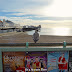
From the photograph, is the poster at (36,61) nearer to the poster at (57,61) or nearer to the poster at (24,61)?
the poster at (24,61)

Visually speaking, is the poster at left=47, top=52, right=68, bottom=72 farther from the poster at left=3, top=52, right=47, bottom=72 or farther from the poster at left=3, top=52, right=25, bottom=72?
the poster at left=3, top=52, right=25, bottom=72

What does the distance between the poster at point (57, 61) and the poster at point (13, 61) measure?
1.61 metres

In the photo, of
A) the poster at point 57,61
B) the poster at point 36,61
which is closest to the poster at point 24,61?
the poster at point 36,61

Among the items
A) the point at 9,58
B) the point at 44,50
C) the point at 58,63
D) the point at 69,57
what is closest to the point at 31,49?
the point at 44,50

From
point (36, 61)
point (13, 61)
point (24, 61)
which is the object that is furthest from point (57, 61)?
point (13, 61)

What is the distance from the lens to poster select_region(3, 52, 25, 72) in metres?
5.68

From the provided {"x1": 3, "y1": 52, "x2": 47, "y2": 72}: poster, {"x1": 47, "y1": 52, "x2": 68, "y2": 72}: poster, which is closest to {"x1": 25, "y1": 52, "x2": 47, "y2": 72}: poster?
{"x1": 3, "y1": 52, "x2": 47, "y2": 72}: poster

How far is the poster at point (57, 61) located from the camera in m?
5.68

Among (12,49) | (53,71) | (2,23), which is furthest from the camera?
(2,23)

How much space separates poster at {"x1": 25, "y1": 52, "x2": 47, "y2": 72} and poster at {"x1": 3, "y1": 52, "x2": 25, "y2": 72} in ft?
0.98

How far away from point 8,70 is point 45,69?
2.21m

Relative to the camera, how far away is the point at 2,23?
75438mm

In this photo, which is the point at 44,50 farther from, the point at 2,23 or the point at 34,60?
the point at 2,23

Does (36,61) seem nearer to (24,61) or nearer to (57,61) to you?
(24,61)
